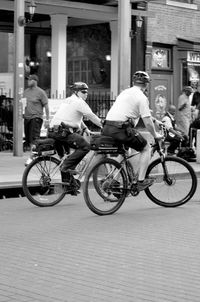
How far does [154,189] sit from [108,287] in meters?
4.59

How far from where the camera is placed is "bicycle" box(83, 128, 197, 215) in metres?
9.69

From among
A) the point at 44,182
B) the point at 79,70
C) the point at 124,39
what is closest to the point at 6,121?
the point at 124,39

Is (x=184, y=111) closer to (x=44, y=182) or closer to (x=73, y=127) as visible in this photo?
(x=73, y=127)

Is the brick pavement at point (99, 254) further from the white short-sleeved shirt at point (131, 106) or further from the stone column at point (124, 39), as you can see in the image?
the stone column at point (124, 39)

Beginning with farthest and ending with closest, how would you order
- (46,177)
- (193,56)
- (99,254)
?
(193,56)
(46,177)
(99,254)

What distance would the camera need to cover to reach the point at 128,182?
9969 millimetres

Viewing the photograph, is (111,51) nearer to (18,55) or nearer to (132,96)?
(18,55)

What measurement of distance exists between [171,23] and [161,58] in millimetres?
1144

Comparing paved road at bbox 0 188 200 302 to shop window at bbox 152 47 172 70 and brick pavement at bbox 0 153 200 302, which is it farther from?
shop window at bbox 152 47 172 70

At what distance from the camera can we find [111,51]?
74.7 ft

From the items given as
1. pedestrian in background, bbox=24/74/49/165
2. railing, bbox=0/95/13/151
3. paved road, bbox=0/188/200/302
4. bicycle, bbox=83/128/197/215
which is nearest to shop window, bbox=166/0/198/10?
railing, bbox=0/95/13/151

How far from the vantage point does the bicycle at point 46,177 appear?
10359 mm

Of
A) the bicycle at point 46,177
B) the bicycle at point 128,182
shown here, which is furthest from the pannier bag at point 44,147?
the bicycle at point 128,182

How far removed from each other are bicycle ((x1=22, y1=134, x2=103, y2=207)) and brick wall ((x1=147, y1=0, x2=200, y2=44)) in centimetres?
1226
